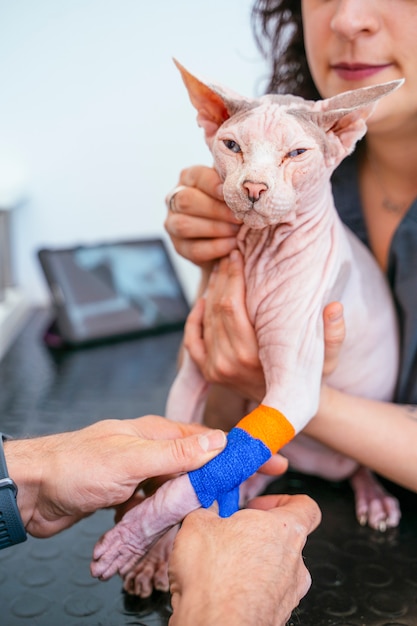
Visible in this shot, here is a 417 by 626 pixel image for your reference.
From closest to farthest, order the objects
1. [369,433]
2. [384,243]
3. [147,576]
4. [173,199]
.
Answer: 1. [147,576]
2. [369,433]
3. [173,199]
4. [384,243]

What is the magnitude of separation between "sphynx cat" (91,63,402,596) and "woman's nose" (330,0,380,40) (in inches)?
7.8

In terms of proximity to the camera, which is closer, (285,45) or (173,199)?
(173,199)

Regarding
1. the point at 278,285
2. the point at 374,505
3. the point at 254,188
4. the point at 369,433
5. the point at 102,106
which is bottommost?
the point at 374,505

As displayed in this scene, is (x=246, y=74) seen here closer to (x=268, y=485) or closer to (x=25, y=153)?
(x=25, y=153)

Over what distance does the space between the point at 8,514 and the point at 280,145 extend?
0.58m

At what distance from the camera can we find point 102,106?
7.45 feet

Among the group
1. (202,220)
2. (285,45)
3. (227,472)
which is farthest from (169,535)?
(285,45)

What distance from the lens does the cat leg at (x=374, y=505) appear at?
103 centimetres

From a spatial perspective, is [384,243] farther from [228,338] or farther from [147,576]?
[147,576]

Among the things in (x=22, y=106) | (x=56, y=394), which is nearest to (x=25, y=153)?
(x=22, y=106)

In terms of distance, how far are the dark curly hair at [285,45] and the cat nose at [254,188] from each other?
0.70 m

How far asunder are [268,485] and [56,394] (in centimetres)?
75

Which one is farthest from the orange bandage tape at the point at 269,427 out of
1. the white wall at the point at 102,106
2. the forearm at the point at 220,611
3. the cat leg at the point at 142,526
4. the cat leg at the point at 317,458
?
the white wall at the point at 102,106

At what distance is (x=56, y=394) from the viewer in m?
1.66
